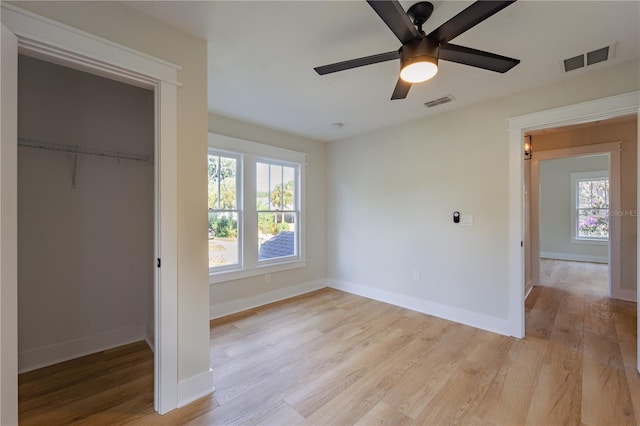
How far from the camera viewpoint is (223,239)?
3.61 meters

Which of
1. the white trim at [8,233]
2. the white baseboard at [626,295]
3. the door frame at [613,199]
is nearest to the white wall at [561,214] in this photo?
the door frame at [613,199]

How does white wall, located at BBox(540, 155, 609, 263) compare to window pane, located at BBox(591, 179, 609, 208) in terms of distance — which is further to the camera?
white wall, located at BBox(540, 155, 609, 263)

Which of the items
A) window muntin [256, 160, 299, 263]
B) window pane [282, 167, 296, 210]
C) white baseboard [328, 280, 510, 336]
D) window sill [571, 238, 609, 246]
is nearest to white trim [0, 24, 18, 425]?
window muntin [256, 160, 299, 263]

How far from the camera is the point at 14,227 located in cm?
135

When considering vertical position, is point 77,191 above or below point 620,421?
above

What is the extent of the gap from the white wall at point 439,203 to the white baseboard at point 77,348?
2.93 meters

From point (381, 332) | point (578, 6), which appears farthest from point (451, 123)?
point (381, 332)

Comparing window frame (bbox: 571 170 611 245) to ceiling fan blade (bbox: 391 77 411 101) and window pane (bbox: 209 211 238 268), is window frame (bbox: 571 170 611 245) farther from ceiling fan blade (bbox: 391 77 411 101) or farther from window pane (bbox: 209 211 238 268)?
window pane (bbox: 209 211 238 268)

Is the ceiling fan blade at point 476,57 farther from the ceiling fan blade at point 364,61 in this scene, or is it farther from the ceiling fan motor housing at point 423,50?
the ceiling fan blade at point 364,61

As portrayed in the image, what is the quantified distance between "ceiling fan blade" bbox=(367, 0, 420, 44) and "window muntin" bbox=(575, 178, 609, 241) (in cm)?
798

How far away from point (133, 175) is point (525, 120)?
4092 millimetres

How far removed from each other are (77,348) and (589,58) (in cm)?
510

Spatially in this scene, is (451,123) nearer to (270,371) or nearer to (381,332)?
(381,332)

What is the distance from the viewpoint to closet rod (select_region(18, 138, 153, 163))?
7.59ft
